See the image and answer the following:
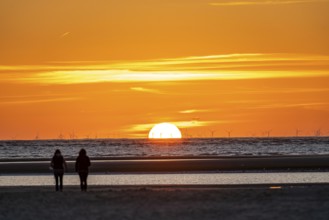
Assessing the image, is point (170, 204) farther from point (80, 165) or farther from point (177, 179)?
point (177, 179)

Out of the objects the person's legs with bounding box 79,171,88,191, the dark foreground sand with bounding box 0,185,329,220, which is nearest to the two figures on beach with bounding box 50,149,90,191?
the person's legs with bounding box 79,171,88,191

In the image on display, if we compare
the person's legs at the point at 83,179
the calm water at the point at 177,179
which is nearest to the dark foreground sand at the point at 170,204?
the person's legs at the point at 83,179

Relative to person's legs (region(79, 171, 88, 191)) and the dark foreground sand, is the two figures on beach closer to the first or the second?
person's legs (region(79, 171, 88, 191))

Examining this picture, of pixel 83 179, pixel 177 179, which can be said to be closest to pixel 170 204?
pixel 83 179

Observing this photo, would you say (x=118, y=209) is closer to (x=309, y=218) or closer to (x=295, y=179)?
(x=309, y=218)

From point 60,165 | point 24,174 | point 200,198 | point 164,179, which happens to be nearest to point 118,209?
point 200,198

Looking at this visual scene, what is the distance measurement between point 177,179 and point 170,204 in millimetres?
19303

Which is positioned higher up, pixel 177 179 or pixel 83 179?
pixel 177 179

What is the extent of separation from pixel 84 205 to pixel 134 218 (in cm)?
437

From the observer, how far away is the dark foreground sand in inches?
1109

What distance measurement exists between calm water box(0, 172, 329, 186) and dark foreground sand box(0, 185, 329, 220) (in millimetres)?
10600

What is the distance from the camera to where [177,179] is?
50594 millimetres

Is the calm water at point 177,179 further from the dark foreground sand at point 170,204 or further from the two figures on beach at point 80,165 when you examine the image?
the dark foreground sand at point 170,204

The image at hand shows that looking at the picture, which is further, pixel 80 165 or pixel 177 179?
pixel 177 179
